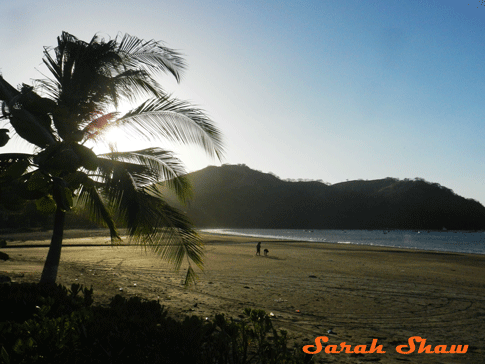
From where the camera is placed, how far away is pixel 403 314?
7266 mm

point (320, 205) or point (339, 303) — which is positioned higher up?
point (320, 205)

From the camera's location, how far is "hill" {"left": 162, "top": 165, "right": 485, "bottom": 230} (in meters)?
146

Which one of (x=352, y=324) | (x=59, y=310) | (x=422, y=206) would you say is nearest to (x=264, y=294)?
(x=352, y=324)

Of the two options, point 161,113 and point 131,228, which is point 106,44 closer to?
point 161,113

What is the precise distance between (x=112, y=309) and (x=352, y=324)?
5277 mm

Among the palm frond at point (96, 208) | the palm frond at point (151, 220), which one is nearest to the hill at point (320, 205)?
the palm frond at point (96, 208)

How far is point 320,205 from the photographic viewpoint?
166500mm

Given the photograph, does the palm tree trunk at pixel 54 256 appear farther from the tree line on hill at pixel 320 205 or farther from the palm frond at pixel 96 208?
the tree line on hill at pixel 320 205

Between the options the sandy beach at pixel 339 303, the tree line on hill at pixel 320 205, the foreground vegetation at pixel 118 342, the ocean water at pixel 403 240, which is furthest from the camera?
the tree line on hill at pixel 320 205

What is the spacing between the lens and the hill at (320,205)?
146 metres
